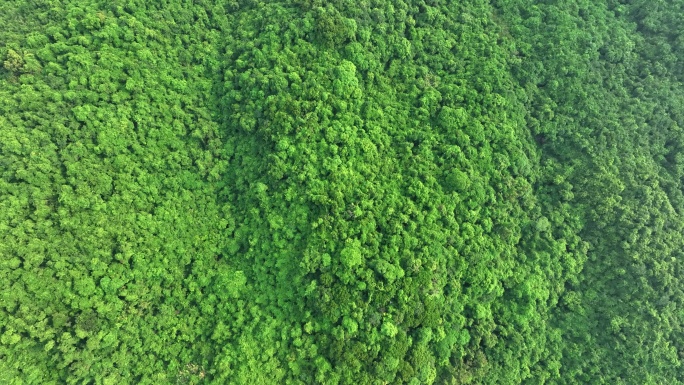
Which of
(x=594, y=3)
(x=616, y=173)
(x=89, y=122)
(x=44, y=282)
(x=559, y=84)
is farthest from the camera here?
(x=594, y=3)

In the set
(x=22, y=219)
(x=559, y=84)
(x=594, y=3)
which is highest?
(x=594, y=3)

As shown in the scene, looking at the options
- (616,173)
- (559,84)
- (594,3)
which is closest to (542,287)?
(616,173)

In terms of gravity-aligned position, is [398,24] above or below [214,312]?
above

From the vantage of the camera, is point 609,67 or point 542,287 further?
point 609,67

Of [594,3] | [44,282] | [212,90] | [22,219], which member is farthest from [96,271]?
[594,3]

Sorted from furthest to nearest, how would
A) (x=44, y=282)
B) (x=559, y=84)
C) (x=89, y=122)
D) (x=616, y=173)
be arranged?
1. (x=559, y=84)
2. (x=616, y=173)
3. (x=89, y=122)
4. (x=44, y=282)

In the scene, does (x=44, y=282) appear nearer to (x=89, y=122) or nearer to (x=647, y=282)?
(x=89, y=122)

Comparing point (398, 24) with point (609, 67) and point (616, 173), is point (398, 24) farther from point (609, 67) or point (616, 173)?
point (616, 173)
